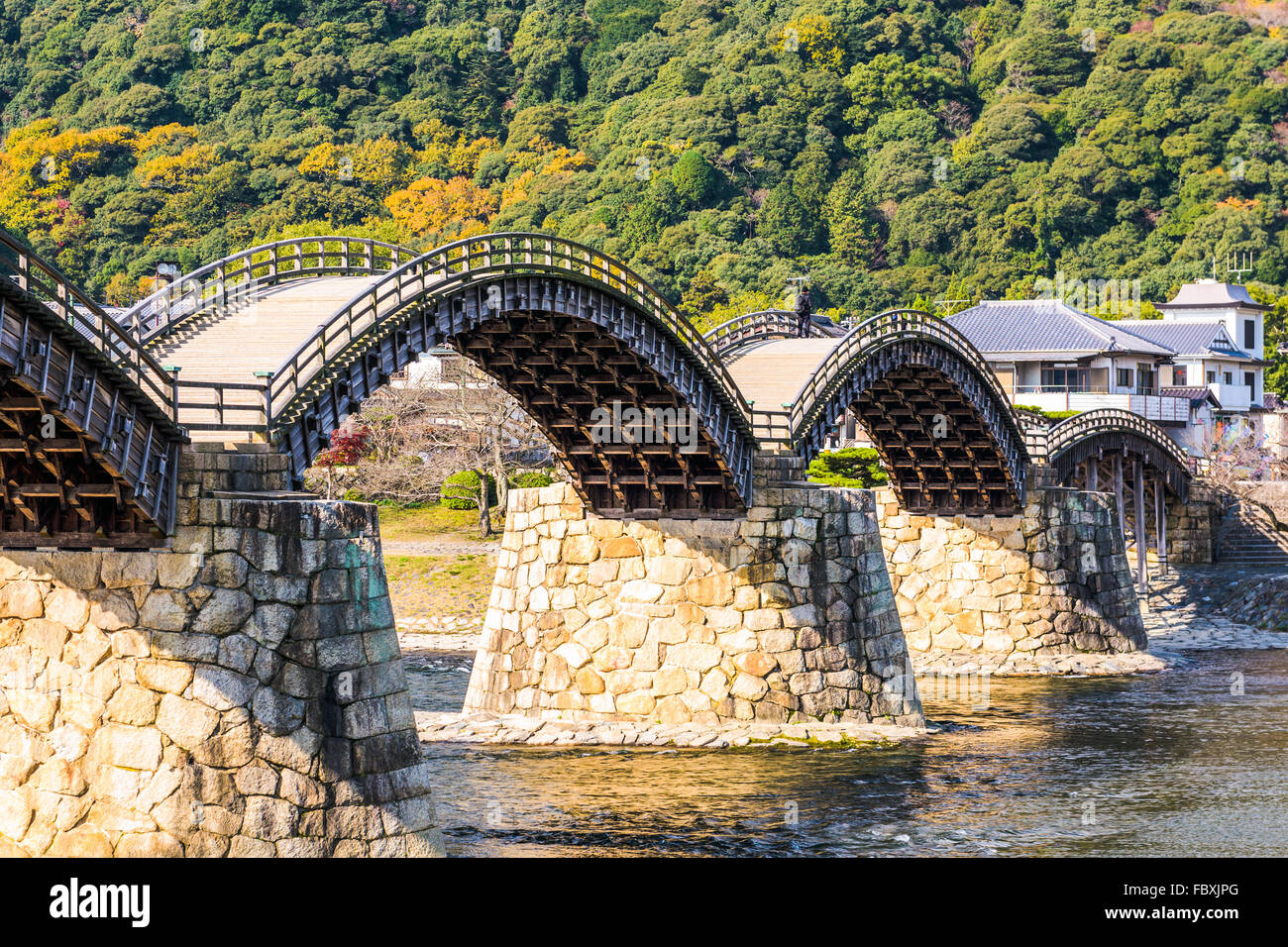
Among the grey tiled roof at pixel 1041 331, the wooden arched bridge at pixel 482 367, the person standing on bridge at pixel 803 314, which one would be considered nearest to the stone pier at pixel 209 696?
the wooden arched bridge at pixel 482 367

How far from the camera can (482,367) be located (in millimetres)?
28203

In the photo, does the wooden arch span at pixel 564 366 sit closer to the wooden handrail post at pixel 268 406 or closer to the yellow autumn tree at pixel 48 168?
the wooden handrail post at pixel 268 406

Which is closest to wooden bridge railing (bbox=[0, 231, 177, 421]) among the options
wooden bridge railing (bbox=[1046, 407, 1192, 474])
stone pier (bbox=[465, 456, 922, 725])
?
stone pier (bbox=[465, 456, 922, 725])

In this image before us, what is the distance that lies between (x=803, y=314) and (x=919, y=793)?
16.9 meters

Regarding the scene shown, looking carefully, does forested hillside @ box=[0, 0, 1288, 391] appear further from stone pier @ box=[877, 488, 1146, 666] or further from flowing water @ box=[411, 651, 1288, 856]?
flowing water @ box=[411, 651, 1288, 856]

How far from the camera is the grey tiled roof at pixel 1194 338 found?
7269 centimetres

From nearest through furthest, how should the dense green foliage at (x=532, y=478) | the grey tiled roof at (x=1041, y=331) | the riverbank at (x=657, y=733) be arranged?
the riverbank at (x=657, y=733) < the dense green foliage at (x=532, y=478) < the grey tiled roof at (x=1041, y=331)

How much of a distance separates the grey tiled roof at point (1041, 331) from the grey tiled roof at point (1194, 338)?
3.43 metres

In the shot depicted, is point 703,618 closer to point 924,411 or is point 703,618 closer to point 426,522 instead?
point 924,411

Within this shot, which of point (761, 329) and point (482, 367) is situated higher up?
point (761, 329)

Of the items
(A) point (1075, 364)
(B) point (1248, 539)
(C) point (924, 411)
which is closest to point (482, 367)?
(C) point (924, 411)

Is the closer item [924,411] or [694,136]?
[924,411]

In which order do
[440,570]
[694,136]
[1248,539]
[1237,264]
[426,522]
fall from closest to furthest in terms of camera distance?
[440,570] → [426,522] → [1248,539] → [1237,264] → [694,136]
